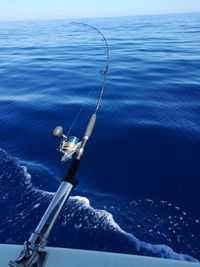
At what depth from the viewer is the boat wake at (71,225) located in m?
3.31

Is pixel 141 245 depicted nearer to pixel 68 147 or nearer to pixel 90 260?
pixel 90 260

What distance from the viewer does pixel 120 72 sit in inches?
447

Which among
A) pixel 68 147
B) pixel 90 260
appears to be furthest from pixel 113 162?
pixel 90 260

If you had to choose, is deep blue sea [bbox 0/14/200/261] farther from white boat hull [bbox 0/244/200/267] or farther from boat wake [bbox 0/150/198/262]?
white boat hull [bbox 0/244/200/267]

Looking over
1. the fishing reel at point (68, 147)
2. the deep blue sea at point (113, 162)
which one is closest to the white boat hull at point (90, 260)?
the fishing reel at point (68, 147)

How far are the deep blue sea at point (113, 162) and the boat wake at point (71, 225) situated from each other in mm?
13

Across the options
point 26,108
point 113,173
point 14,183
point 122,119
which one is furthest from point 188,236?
point 26,108

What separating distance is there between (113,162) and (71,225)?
1.73 metres

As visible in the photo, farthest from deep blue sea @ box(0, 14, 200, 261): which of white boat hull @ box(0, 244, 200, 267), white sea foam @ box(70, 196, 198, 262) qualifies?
white boat hull @ box(0, 244, 200, 267)

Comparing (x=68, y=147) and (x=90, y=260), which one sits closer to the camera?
(x=90, y=260)

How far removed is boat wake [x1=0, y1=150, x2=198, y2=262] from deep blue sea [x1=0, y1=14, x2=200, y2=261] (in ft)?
0.04

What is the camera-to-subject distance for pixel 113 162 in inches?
198

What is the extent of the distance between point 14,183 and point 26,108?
3.79 m

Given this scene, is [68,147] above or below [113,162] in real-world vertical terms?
above
